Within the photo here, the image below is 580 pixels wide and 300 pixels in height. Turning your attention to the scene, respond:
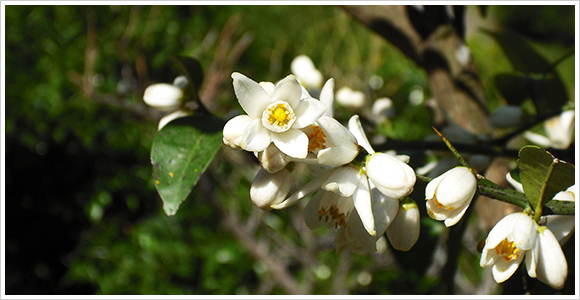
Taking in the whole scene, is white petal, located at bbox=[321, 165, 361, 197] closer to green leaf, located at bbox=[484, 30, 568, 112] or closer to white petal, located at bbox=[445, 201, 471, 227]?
white petal, located at bbox=[445, 201, 471, 227]

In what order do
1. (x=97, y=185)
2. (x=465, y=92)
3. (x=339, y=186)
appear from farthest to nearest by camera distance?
(x=97, y=185) < (x=465, y=92) < (x=339, y=186)

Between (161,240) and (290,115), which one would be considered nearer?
(290,115)

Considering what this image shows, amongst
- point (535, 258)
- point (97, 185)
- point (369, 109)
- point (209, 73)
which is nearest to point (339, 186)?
point (535, 258)

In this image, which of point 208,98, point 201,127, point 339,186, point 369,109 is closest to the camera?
point 339,186

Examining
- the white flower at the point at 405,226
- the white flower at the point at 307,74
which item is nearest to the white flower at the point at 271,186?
the white flower at the point at 405,226

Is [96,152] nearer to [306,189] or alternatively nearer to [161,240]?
[161,240]

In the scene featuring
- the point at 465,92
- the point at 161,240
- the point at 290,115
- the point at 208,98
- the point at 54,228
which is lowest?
the point at 54,228
